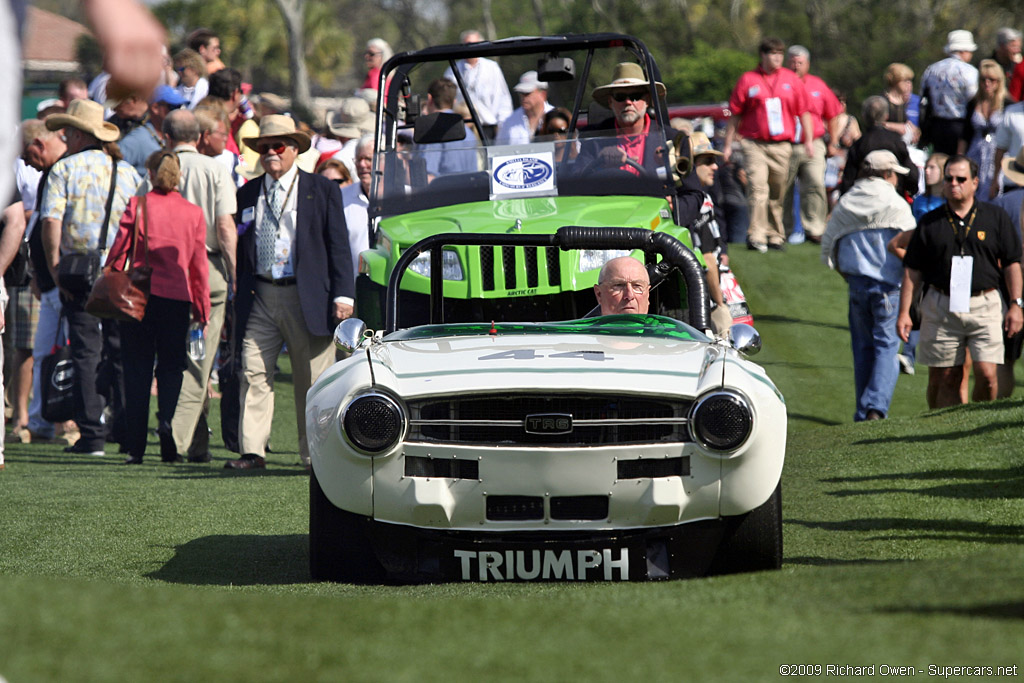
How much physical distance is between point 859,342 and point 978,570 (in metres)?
7.40

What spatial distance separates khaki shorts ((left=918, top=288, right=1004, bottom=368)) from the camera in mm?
10172

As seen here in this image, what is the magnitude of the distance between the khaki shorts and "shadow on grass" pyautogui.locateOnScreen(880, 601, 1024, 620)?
657 cm

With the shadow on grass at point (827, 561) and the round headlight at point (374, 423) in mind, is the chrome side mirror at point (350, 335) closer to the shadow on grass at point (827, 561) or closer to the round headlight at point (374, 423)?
the round headlight at point (374, 423)

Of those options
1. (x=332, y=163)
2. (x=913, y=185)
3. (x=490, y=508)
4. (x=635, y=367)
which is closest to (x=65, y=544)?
(x=490, y=508)

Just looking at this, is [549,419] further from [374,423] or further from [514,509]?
[374,423]

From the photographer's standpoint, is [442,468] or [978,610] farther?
[442,468]

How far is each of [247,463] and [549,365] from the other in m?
5.19

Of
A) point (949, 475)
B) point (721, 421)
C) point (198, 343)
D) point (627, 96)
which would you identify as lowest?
point (949, 475)

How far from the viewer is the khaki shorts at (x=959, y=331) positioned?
10172mm

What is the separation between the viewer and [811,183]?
17656mm

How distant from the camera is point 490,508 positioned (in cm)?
504

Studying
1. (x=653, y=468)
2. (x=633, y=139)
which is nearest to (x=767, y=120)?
(x=633, y=139)

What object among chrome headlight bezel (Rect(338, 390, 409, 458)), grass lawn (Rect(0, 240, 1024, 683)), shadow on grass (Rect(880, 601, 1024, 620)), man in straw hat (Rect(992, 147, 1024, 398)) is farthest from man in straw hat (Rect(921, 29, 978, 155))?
shadow on grass (Rect(880, 601, 1024, 620))

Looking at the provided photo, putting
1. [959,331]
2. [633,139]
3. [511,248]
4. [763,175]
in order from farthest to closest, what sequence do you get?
1. [763,175]
2. [959,331]
3. [633,139]
4. [511,248]
